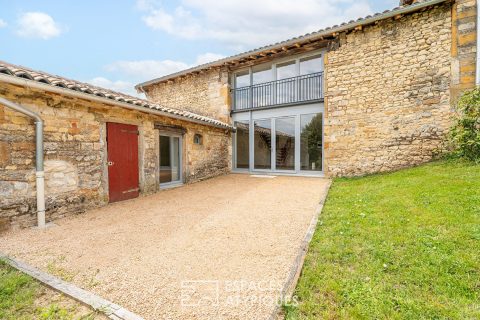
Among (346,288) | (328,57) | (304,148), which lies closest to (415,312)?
(346,288)

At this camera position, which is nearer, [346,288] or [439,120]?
[346,288]

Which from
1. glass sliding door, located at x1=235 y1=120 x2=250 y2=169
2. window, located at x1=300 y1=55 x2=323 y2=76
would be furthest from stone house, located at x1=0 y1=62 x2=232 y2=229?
window, located at x1=300 y1=55 x2=323 y2=76

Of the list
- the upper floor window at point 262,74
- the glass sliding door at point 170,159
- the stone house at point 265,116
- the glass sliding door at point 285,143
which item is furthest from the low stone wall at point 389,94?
the glass sliding door at point 170,159

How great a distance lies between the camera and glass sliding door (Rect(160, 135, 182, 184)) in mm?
7395

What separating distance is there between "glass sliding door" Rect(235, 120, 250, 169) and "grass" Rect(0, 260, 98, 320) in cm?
872

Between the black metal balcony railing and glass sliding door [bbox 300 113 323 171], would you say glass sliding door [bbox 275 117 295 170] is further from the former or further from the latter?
the black metal balcony railing

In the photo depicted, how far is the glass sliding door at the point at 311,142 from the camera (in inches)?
344

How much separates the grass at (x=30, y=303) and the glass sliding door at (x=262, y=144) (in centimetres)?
849

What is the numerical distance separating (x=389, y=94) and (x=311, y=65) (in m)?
3.20

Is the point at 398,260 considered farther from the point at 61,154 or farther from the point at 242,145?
the point at 242,145

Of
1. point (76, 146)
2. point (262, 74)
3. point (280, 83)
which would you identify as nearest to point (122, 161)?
point (76, 146)

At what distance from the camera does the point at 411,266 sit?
2.19m

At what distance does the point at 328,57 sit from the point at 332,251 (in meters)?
7.74

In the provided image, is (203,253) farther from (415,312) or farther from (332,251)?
(415,312)
